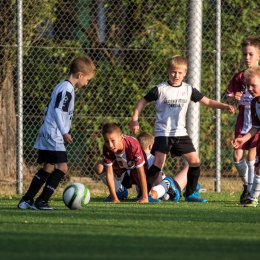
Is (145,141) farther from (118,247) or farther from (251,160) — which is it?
(118,247)

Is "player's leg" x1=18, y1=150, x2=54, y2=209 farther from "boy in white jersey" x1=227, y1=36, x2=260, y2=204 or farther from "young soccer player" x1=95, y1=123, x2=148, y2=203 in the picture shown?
"boy in white jersey" x1=227, y1=36, x2=260, y2=204

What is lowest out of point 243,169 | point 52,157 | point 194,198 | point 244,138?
point 194,198

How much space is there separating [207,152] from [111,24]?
95.7 inches

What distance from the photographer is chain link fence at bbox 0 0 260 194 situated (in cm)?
1087

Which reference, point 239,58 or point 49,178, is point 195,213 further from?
point 239,58

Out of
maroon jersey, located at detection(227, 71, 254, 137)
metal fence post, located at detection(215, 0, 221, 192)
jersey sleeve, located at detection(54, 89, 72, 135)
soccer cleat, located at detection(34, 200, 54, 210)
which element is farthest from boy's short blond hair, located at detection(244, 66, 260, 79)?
metal fence post, located at detection(215, 0, 221, 192)

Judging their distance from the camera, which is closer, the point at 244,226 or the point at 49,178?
the point at 244,226

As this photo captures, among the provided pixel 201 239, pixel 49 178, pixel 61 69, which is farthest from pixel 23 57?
A: pixel 201 239

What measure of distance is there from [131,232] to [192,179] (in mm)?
3845

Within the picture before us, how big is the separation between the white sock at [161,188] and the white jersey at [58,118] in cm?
174

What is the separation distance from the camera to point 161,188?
9156 millimetres

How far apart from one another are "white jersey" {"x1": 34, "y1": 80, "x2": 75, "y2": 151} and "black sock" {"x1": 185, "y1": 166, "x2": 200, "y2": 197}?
84.0 inches

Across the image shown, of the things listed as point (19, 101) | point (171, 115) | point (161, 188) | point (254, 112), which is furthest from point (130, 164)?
point (19, 101)

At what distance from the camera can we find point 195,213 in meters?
7.34
